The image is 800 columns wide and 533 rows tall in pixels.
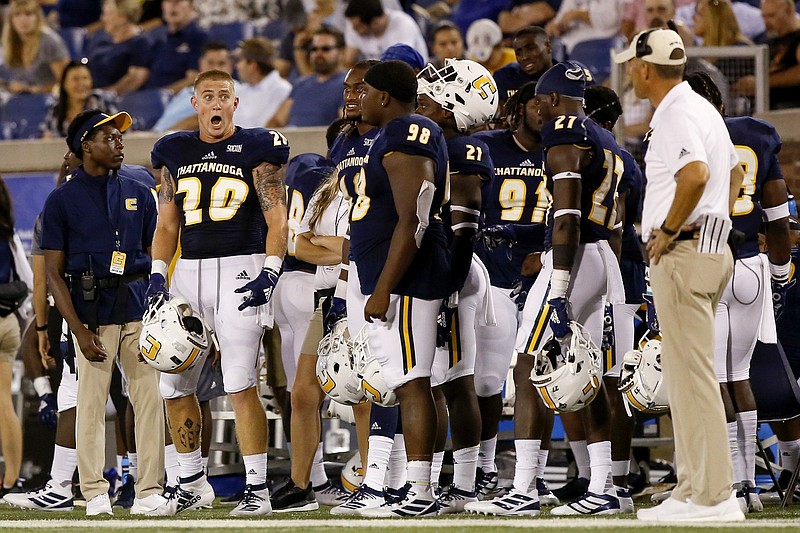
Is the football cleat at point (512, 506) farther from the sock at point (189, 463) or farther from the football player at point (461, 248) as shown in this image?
the sock at point (189, 463)

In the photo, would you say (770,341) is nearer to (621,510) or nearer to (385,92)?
(621,510)

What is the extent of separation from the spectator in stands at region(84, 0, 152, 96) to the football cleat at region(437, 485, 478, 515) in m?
8.68

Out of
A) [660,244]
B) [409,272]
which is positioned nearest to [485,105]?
[409,272]

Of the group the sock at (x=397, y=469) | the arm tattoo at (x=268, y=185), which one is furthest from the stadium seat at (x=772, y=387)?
the arm tattoo at (x=268, y=185)

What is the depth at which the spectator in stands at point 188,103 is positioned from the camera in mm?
12086

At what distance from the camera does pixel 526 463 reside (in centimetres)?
564

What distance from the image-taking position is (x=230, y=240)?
6.05 metres

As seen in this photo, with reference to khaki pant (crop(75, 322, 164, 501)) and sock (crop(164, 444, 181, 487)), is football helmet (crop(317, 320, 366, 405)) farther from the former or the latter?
sock (crop(164, 444, 181, 487))

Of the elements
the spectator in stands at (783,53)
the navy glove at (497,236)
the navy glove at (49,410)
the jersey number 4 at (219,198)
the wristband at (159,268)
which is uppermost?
the spectator in stands at (783,53)

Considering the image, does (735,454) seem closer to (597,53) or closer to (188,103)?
(597,53)

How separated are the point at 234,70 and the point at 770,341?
26.5 ft

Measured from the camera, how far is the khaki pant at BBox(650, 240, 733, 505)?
4652 mm

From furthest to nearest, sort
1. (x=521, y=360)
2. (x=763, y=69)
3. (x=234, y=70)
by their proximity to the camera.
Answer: (x=234, y=70) < (x=763, y=69) < (x=521, y=360)

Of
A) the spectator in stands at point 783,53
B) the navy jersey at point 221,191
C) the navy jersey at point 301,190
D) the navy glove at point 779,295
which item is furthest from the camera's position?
the spectator in stands at point 783,53
